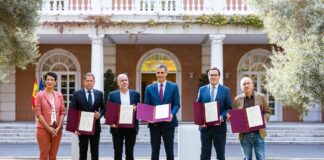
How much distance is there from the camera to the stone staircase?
58.0 feet

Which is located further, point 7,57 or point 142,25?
point 142,25

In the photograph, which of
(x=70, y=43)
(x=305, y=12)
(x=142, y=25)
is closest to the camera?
(x=305, y=12)

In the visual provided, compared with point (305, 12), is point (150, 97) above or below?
below

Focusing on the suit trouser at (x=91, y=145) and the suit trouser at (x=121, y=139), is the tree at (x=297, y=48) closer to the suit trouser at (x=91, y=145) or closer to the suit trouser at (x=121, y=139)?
the suit trouser at (x=121, y=139)

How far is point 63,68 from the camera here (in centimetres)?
2302

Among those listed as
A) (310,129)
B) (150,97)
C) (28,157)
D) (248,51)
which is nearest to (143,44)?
(248,51)

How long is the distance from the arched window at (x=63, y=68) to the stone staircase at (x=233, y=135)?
394 centimetres

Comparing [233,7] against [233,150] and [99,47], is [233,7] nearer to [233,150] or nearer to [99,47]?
[99,47]

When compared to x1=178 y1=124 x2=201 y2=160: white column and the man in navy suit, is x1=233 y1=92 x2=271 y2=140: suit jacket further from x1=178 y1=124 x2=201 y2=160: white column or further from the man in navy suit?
the man in navy suit

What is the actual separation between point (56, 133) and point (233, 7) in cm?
1221

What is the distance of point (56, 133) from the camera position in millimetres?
8414

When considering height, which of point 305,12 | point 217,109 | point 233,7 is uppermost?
point 233,7

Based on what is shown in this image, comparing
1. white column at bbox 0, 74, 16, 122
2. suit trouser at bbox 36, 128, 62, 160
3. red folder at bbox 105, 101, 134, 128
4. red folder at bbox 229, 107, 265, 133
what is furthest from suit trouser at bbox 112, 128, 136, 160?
white column at bbox 0, 74, 16, 122

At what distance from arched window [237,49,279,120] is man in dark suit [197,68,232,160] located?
47.5 ft
